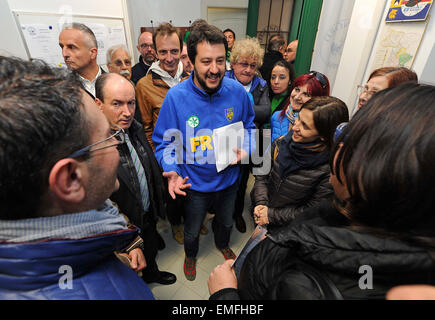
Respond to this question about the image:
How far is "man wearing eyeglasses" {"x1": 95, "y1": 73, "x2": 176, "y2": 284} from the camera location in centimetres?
131

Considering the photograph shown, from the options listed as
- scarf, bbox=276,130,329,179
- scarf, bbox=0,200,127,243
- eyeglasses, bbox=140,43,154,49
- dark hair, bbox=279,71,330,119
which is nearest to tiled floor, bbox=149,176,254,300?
scarf, bbox=276,130,329,179

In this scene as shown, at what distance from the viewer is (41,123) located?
46cm

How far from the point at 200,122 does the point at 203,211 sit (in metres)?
0.74

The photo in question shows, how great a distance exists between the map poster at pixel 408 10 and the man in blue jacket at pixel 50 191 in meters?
2.73

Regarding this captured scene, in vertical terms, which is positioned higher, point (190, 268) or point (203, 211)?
point (203, 211)

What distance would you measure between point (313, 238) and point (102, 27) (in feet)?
13.4

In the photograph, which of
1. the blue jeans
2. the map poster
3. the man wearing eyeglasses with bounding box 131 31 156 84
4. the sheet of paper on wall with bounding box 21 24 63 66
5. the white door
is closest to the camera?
the blue jeans

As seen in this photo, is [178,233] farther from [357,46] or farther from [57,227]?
[357,46]

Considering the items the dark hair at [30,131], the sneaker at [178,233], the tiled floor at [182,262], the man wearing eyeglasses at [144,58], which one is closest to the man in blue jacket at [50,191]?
the dark hair at [30,131]

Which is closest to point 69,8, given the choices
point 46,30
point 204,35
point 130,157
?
point 46,30

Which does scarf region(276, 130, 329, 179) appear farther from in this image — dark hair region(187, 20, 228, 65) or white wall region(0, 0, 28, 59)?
white wall region(0, 0, 28, 59)

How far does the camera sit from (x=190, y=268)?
1917mm
